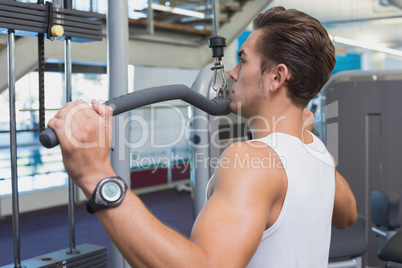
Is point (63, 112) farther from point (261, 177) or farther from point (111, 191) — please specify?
point (261, 177)

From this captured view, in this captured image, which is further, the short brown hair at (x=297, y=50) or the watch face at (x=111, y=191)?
the short brown hair at (x=297, y=50)

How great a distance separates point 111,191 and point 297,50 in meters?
0.52

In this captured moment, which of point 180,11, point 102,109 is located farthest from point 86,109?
point 180,11

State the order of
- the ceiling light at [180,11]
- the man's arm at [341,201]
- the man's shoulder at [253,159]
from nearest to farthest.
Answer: the man's shoulder at [253,159] → the man's arm at [341,201] → the ceiling light at [180,11]

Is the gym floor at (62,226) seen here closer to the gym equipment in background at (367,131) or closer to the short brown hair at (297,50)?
the gym equipment in background at (367,131)

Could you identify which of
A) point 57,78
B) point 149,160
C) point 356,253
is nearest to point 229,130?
point 356,253

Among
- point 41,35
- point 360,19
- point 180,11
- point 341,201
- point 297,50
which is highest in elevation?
point 360,19

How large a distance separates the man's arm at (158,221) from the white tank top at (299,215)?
3.9 inches

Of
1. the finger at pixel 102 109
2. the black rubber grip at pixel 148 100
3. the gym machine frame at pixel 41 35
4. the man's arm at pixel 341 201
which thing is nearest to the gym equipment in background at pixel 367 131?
the man's arm at pixel 341 201

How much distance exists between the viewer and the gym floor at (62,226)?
3.58 metres

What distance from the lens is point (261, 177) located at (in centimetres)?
82

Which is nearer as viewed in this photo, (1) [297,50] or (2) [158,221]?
(2) [158,221]

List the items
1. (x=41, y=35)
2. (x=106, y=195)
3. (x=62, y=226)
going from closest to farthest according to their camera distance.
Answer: (x=106, y=195) < (x=41, y=35) < (x=62, y=226)

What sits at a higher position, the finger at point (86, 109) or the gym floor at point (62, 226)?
the finger at point (86, 109)
